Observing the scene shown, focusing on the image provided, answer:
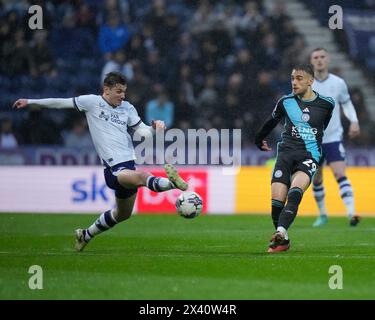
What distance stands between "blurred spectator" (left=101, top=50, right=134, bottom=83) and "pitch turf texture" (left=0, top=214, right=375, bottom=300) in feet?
17.9

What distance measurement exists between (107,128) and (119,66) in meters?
8.63

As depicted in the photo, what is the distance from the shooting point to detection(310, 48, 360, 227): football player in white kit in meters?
13.7

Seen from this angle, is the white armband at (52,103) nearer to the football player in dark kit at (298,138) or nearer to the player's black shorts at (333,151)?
the football player in dark kit at (298,138)

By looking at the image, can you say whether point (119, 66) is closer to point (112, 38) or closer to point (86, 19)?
Answer: point (112, 38)

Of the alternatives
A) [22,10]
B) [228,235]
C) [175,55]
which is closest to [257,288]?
[228,235]

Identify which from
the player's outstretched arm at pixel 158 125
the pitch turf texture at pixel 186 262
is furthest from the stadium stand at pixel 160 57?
the player's outstretched arm at pixel 158 125

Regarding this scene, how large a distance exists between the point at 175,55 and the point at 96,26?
170cm

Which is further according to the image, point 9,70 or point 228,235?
point 9,70

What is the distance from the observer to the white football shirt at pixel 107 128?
33.6 feet

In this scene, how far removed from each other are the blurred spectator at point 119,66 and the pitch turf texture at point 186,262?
5.45 m

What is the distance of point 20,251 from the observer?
10.3 m

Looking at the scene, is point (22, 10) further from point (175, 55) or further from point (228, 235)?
point (228, 235)

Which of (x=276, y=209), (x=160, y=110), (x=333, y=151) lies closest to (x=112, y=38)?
(x=160, y=110)
